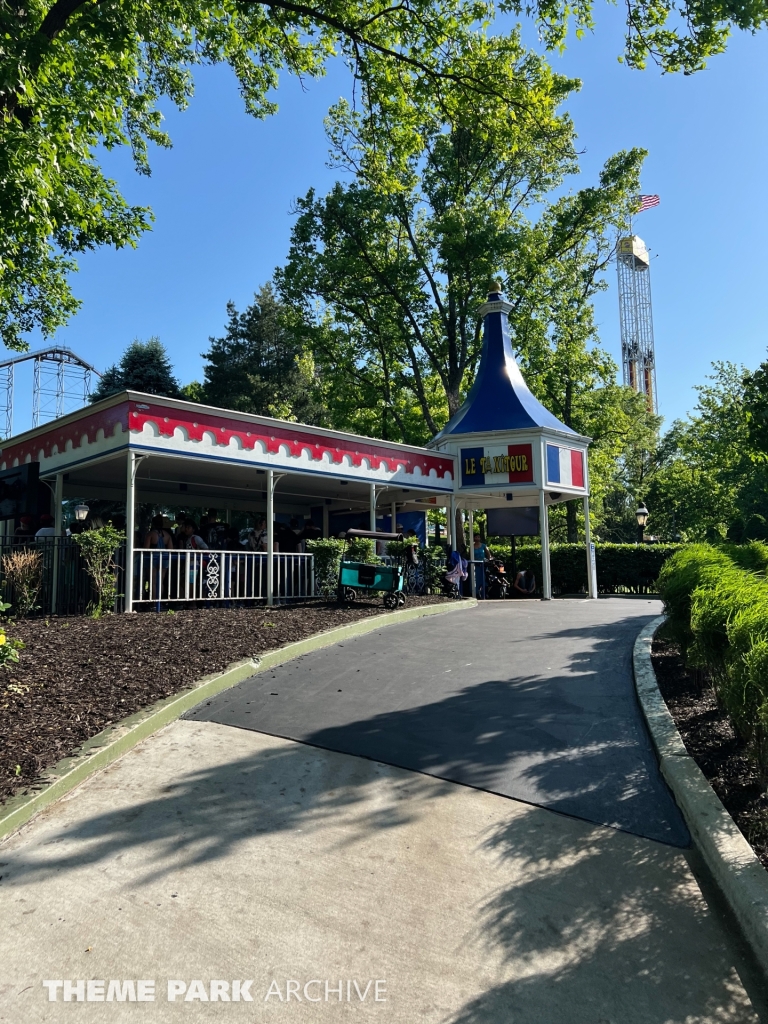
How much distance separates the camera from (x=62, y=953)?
2766 mm

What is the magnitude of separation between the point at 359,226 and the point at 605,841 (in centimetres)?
2925

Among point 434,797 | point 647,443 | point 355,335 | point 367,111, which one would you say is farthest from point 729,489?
point 434,797

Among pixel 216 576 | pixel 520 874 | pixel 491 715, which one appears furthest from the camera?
pixel 216 576

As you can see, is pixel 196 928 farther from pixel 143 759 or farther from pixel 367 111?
pixel 367 111

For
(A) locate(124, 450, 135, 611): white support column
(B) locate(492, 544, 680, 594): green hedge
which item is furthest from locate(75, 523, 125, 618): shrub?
(B) locate(492, 544, 680, 594): green hedge

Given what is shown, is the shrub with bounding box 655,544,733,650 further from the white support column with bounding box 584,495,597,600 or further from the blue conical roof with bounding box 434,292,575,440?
the white support column with bounding box 584,495,597,600

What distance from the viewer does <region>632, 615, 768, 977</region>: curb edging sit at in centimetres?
284

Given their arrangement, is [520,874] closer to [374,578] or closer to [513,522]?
[374,578]

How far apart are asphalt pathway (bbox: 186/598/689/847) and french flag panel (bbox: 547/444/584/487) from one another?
10.2 m

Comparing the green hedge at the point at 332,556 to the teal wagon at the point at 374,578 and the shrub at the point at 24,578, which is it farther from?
the shrub at the point at 24,578

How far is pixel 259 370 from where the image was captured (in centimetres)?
4650

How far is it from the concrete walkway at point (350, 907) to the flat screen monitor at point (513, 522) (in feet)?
59.4

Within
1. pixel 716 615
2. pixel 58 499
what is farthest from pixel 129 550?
pixel 716 615

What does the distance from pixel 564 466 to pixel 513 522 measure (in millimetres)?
3036
